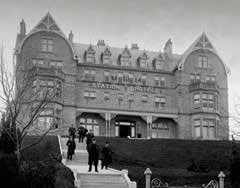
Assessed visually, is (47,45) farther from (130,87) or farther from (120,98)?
(130,87)

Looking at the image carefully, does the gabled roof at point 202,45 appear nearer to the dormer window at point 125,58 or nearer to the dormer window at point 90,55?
the dormer window at point 125,58

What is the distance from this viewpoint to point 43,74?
1954 inches

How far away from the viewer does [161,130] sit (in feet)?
180

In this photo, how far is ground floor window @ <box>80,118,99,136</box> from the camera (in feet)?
173

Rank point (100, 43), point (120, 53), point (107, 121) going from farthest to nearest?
point (100, 43)
point (120, 53)
point (107, 121)

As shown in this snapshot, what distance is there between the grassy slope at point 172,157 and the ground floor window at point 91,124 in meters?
A: 12.9

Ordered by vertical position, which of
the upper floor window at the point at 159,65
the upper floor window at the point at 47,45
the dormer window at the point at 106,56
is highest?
the upper floor window at the point at 47,45

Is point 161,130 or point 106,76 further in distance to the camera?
point 161,130

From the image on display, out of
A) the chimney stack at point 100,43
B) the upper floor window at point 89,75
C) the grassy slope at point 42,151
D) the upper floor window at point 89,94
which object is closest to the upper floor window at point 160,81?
the upper floor window at point 89,75

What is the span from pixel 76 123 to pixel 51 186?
32561 mm

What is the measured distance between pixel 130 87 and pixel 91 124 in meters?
6.31

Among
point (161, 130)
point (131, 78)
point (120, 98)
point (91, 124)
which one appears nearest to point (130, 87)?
point (131, 78)

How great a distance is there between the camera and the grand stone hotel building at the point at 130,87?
170 ft

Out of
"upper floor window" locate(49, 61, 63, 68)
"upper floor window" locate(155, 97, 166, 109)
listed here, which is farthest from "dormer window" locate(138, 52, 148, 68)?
"upper floor window" locate(49, 61, 63, 68)
